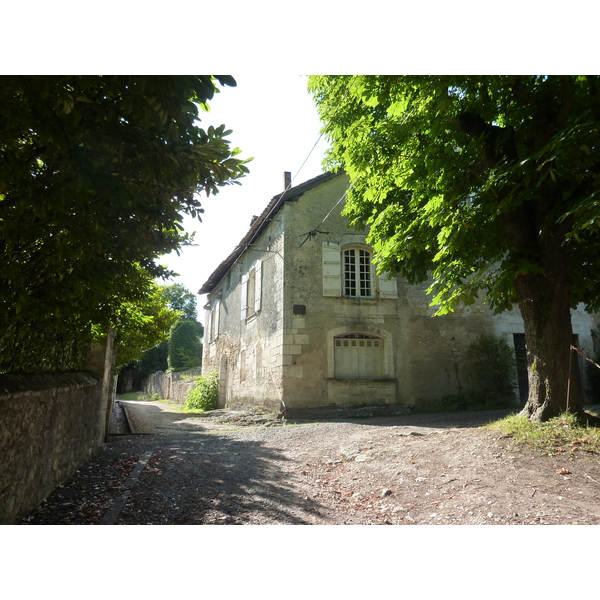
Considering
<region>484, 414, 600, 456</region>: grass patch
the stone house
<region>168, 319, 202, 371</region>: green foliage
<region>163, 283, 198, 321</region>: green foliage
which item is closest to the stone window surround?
the stone house

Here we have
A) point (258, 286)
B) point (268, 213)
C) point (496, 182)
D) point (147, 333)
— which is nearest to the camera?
point (496, 182)

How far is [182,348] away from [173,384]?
21.9ft

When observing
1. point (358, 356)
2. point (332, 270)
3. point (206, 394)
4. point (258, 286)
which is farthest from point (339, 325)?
point (206, 394)

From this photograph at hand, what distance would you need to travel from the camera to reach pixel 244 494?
175 inches

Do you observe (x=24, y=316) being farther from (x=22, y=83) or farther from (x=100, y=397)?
(x=100, y=397)

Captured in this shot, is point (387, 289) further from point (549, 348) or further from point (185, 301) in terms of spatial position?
point (185, 301)

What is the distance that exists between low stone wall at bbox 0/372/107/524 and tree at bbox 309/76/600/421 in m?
4.23

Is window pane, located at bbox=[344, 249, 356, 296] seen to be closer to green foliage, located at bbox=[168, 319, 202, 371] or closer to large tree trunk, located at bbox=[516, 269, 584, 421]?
large tree trunk, located at bbox=[516, 269, 584, 421]

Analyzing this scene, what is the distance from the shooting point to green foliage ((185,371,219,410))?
16.3 meters

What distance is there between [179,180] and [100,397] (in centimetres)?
461

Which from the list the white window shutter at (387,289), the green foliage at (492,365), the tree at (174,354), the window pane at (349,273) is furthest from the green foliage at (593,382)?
the tree at (174,354)

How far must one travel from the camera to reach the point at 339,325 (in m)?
11.5

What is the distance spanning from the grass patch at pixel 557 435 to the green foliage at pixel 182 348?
27820mm

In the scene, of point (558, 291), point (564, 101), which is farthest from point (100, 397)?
point (564, 101)
